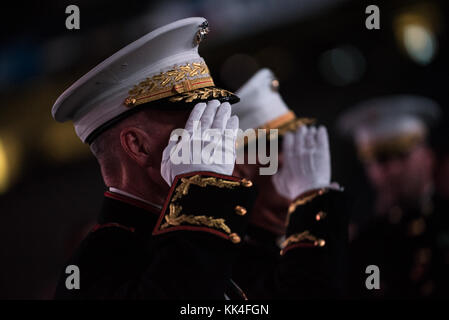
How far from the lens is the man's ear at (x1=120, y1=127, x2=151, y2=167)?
2.00 metres

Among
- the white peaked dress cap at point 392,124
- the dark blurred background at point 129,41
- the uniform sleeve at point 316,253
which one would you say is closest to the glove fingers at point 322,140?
the uniform sleeve at point 316,253

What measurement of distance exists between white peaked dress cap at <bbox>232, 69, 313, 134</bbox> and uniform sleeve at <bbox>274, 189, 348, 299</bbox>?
0.65m

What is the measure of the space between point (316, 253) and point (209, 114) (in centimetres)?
73

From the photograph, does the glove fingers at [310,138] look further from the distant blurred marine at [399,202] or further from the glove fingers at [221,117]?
the distant blurred marine at [399,202]

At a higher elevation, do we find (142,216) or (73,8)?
(73,8)

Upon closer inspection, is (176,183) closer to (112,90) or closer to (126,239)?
(126,239)

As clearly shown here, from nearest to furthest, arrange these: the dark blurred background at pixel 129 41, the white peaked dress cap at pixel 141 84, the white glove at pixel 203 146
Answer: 1. the white glove at pixel 203 146
2. the white peaked dress cap at pixel 141 84
3. the dark blurred background at pixel 129 41

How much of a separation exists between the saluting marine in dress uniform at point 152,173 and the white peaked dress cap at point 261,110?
3.02 ft

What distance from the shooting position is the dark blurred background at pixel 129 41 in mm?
8367

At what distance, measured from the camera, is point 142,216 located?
2.02 metres

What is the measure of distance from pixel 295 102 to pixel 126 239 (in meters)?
7.47

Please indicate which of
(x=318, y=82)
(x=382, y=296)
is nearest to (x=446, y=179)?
(x=382, y=296)

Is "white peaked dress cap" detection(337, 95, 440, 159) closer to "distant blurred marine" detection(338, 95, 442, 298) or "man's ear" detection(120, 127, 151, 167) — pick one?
"distant blurred marine" detection(338, 95, 442, 298)
